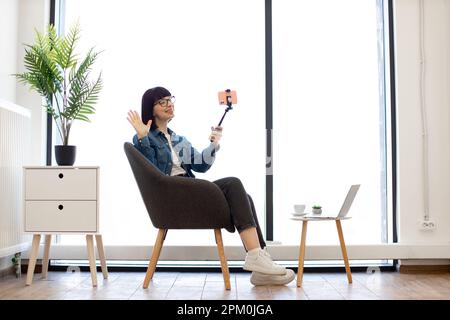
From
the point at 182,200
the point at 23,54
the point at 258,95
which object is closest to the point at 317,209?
the point at 182,200

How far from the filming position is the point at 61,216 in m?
3.17

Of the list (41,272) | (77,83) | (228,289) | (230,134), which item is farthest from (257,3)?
(41,272)

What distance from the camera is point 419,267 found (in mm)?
3676

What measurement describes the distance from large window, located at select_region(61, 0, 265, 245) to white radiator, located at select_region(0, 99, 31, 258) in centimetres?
42

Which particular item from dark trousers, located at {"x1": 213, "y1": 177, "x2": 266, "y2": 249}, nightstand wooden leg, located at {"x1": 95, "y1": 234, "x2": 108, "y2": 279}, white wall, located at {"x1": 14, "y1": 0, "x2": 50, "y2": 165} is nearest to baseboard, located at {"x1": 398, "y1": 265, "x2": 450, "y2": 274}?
dark trousers, located at {"x1": 213, "y1": 177, "x2": 266, "y2": 249}

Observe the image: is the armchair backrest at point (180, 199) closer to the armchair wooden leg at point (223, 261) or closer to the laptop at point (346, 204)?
the armchair wooden leg at point (223, 261)

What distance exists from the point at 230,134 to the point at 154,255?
1.15 metres

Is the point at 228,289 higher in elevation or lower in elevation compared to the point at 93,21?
lower

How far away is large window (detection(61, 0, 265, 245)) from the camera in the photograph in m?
3.86

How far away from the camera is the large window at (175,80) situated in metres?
3.86

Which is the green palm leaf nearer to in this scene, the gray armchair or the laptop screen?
the gray armchair

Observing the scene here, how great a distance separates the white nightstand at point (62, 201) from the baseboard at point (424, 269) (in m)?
1.93

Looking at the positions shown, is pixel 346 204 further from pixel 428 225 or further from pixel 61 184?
pixel 61 184
